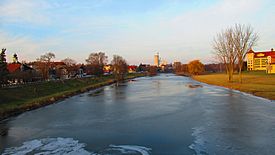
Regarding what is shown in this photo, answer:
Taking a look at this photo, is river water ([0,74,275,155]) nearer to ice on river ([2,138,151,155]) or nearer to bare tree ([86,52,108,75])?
ice on river ([2,138,151,155])

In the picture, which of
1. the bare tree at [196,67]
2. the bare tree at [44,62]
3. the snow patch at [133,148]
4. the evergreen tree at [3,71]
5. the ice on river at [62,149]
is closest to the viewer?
the snow patch at [133,148]

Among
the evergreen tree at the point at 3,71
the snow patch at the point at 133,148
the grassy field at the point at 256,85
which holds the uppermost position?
the evergreen tree at the point at 3,71

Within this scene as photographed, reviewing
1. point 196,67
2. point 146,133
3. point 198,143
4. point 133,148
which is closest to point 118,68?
point 196,67

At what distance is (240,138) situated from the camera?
10680 millimetres

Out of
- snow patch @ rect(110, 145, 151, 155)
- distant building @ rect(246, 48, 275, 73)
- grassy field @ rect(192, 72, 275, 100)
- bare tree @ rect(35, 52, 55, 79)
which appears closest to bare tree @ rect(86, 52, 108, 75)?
bare tree @ rect(35, 52, 55, 79)

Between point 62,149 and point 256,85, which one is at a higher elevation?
point 256,85

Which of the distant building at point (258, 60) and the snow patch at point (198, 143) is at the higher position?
the distant building at point (258, 60)

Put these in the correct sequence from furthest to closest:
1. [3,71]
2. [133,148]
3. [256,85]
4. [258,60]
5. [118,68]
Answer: [258,60], [118,68], [256,85], [3,71], [133,148]

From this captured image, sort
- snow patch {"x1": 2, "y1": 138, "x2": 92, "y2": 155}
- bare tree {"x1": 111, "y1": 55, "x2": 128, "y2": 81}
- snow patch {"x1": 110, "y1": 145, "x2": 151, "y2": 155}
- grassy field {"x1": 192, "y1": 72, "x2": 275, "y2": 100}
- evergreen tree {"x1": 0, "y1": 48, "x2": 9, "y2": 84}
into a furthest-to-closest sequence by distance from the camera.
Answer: bare tree {"x1": 111, "y1": 55, "x2": 128, "y2": 81}
evergreen tree {"x1": 0, "y1": 48, "x2": 9, "y2": 84}
grassy field {"x1": 192, "y1": 72, "x2": 275, "y2": 100}
snow patch {"x1": 2, "y1": 138, "x2": 92, "y2": 155}
snow patch {"x1": 110, "y1": 145, "x2": 151, "y2": 155}

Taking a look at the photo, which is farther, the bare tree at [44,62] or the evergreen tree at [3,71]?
the bare tree at [44,62]

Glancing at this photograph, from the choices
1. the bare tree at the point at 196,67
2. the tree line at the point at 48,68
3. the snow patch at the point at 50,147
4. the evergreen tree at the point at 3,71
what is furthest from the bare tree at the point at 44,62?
the bare tree at the point at 196,67

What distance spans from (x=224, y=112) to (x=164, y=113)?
3833mm

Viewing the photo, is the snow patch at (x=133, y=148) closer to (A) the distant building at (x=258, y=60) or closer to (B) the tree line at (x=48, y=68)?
(B) the tree line at (x=48, y=68)

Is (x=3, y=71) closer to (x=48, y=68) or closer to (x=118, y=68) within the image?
(x=48, y=68)
